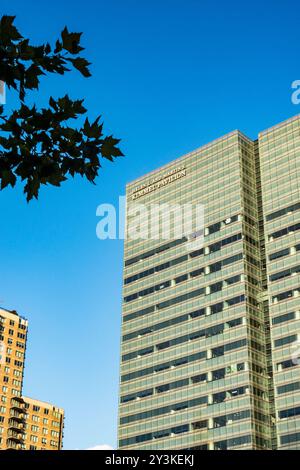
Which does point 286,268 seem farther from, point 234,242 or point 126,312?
point 126,312

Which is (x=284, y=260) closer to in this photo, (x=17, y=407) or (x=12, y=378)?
(x=12, y=378)

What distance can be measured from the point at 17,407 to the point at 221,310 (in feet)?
243

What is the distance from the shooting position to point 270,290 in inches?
5374

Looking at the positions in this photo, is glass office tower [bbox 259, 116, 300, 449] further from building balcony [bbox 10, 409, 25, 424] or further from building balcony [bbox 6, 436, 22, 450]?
building balcony [bbox 6, 436, 22, 450]

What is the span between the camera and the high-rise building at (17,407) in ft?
605

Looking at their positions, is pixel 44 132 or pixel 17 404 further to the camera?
pixel 17 404

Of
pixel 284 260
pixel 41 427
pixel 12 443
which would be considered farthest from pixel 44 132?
pixel 41 427

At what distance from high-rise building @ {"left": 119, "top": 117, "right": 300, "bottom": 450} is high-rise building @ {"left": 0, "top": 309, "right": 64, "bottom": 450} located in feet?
150

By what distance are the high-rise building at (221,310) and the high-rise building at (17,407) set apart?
4579 cm

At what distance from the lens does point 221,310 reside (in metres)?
138
